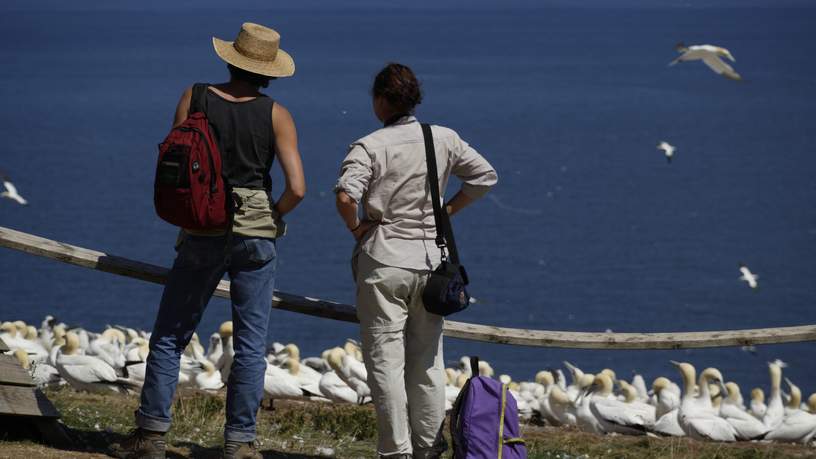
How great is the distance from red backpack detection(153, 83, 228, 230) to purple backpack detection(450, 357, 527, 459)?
1443 millimetres

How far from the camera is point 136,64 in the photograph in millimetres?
149625

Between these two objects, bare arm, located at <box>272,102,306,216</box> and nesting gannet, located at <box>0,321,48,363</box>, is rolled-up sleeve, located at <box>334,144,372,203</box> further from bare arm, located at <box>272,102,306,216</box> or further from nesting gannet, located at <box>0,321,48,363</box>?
nesting gannet, located at <box>0,321,48,363</box>

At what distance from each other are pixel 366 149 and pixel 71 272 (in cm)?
4693

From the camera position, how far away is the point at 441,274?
669cm

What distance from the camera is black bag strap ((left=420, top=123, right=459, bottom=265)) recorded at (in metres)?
6.72

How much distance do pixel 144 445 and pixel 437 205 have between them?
5.98 ft

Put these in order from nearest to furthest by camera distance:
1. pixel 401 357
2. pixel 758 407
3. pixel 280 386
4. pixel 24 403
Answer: pixel 401 357 → pixel 24 403 → pixel 280 386 → pixel 758 407

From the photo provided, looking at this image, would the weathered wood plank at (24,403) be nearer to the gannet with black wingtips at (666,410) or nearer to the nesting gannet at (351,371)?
the nesting gannet at (351,371)

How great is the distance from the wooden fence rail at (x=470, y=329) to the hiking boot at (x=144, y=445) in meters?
0.80

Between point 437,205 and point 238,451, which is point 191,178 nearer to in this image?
point 437,205

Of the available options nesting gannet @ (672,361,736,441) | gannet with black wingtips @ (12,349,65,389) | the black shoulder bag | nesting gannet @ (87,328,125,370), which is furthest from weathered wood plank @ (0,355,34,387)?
nesting gannet @ (87,328,125,370)

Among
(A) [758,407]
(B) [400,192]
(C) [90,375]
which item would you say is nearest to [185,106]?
(B) [400,192]

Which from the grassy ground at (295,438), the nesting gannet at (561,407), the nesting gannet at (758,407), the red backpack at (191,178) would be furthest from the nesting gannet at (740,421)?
the red backpack at (191,178)

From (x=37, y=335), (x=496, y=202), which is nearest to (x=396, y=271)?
(x=37, y=335)
